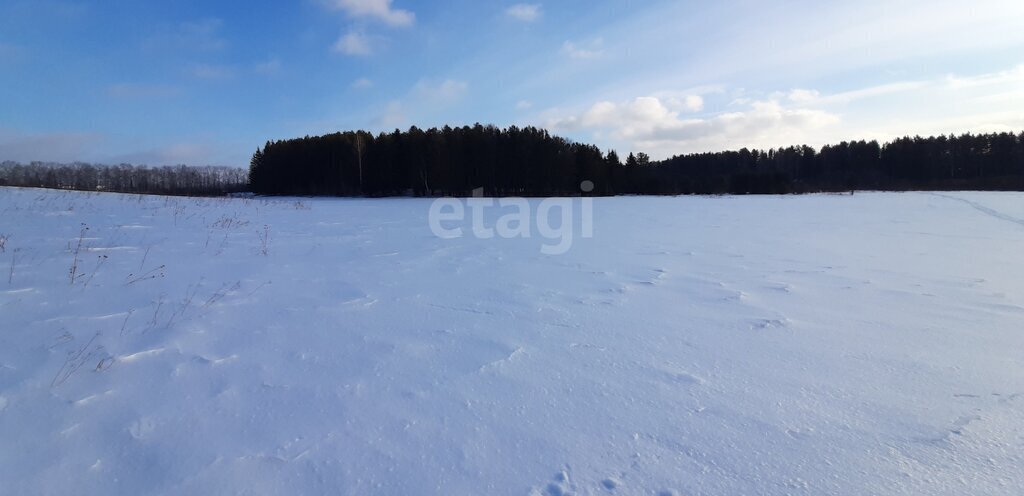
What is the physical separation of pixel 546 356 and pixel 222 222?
30.1 ft

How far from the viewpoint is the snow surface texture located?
6.03ft

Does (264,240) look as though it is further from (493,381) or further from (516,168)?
(516,168)

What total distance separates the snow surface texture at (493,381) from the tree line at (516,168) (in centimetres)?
3586

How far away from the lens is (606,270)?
6.07m

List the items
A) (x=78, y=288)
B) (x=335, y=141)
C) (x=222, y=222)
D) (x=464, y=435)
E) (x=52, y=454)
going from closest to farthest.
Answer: (x=52, y=454)
(x=464, y=435)
(x=78, y=288)
(x=222, y=222)
(x=335, y=141)

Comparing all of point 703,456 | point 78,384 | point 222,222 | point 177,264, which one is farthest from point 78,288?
point 222,222

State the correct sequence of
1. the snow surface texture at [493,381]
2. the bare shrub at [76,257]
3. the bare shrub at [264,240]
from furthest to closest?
the bare shrub at [264,240] < the bare shrub at [76,257] < the snow surface texture at [493,381]

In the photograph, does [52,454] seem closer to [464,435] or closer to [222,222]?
[464,435]

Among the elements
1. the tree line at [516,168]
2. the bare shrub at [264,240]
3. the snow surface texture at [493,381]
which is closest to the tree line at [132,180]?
the tree line at [516,168]

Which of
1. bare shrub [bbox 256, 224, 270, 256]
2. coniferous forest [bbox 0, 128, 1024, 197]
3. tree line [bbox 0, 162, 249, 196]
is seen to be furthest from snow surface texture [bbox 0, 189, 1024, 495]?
tree line [bbox 0, 162, 249, 196]

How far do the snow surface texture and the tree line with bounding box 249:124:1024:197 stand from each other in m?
35.9

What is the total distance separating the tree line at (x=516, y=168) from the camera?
4103 cm

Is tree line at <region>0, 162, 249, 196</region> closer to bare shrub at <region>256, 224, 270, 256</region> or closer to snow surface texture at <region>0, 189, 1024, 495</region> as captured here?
bare shrub at <region>256, 224, 270, 256</region>

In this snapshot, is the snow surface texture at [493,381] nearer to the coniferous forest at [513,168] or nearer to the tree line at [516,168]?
the coniferous forest at [513,168]
